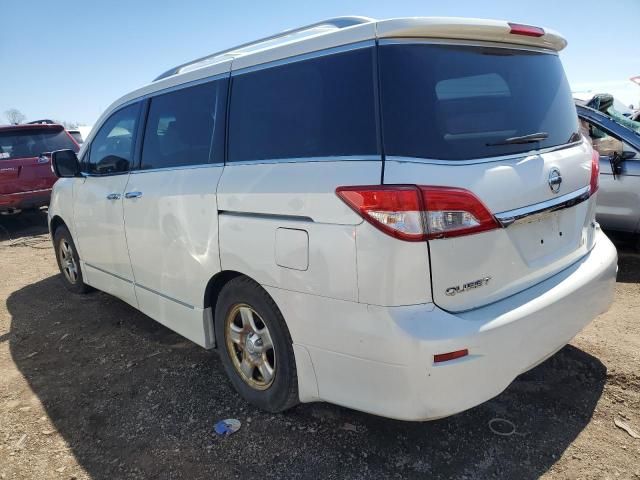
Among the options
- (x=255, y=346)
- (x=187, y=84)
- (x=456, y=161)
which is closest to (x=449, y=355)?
(x=456, y=161)

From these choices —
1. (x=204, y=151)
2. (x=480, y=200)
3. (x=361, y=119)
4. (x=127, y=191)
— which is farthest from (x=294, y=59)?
(x=127, y=191)

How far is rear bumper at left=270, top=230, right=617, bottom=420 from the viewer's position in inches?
77.8

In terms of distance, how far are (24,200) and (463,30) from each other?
8706 millimetres

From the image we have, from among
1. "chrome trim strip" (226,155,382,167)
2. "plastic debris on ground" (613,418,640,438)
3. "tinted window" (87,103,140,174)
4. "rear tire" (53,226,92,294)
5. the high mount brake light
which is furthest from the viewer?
"rear tire" (53,226,92,294)

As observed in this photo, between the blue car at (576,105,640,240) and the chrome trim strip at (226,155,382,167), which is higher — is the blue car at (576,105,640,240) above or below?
below

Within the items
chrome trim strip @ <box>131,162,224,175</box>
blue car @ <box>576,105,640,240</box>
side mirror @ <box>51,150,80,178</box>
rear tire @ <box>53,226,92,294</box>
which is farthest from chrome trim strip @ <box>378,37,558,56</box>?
rear tire @ <box>53,226,92,294</box>

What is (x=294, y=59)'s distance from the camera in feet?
8.13

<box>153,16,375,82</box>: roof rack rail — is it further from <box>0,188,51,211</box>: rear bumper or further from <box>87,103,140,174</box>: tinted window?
<box>0,188,51,211</box>: rear bumper

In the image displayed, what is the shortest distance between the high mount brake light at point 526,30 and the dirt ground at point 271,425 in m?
1.97

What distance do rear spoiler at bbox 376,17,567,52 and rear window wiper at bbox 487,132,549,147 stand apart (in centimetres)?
49

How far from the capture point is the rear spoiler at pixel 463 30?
2.08 meters

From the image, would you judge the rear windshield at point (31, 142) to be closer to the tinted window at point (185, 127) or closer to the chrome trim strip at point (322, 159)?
the tinted window at point (185, 127)

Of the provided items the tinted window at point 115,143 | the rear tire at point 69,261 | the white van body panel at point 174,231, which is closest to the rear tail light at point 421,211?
the white van body panel at point 174,231

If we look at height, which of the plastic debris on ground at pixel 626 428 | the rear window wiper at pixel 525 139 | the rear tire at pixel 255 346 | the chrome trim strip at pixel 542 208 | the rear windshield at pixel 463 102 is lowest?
the plastic debris on ground at pixel 626 428
